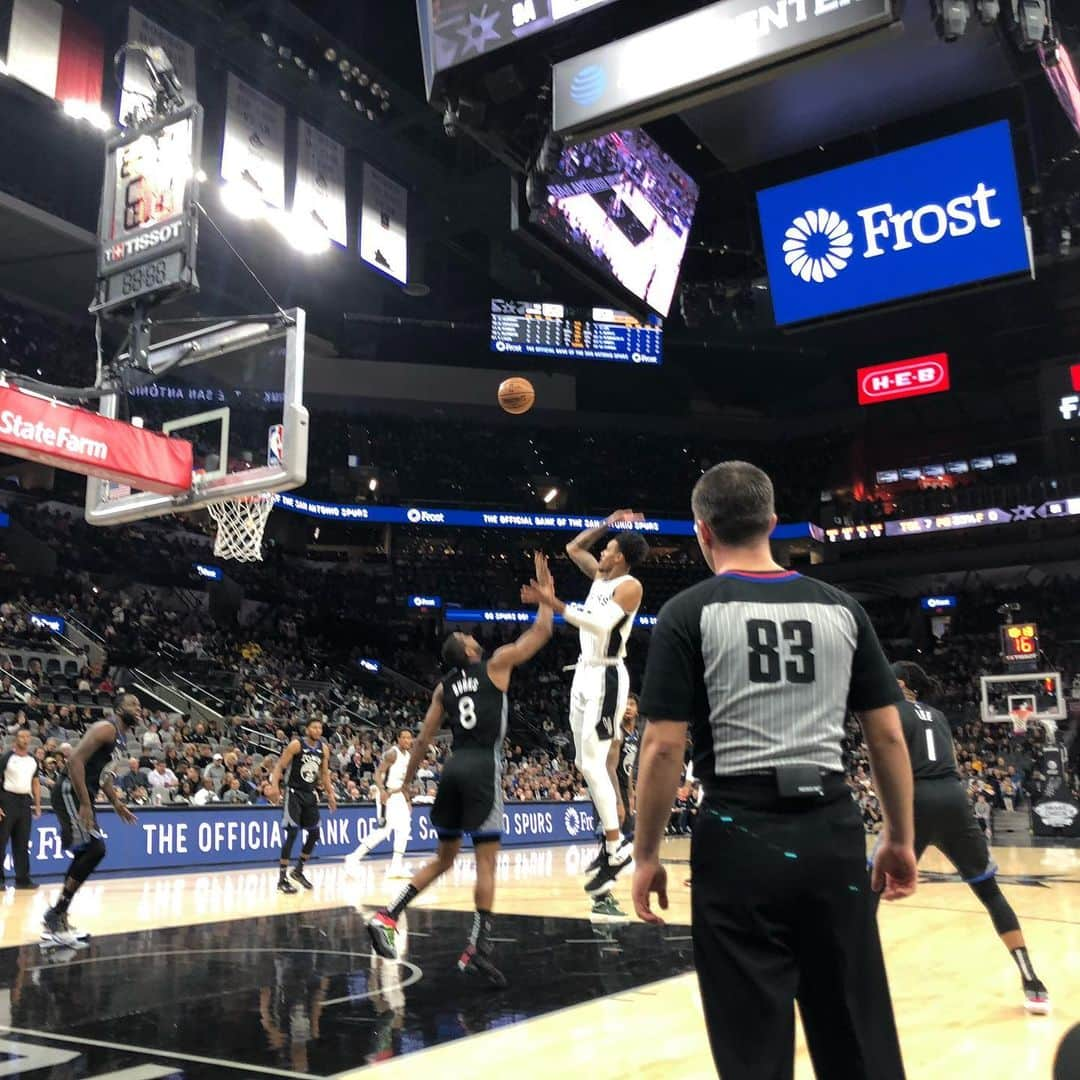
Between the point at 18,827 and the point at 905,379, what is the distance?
26899 millimetres

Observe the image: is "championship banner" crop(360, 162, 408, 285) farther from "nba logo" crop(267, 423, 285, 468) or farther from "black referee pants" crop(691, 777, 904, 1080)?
"black referee pants" crop(691, 777, 904, 1080)

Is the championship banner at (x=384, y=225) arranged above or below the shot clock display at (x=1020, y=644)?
above

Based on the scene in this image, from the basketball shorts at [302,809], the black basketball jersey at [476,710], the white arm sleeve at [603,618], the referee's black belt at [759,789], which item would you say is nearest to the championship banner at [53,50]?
the basketball shorts at [302,809]

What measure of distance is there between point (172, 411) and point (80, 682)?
12246 millimetres

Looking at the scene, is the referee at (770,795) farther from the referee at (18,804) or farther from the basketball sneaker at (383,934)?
the referee at (18,804)

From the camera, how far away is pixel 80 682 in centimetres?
2100

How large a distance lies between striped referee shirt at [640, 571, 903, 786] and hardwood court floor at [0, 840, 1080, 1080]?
214cm

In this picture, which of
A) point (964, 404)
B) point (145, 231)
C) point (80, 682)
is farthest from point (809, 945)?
point (964, 404)

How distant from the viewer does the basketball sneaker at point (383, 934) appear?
20.5 ft

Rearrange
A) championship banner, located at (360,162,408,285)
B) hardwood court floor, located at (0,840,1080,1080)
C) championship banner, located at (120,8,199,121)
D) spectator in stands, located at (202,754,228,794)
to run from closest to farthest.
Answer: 1. hardwood court floor, located at (0,840,1080,1080)
2. championship banner, located at (120,8,199,121)
3. spectator in stands, located at (202,754,228,794)
4. championship banner, located at (360,162,408,285)

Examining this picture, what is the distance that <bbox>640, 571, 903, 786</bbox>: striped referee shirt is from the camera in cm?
250

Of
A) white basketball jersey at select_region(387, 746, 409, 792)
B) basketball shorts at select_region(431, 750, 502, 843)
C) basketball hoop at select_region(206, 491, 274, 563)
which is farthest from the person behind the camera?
Answer: white basketball jersey at select_region(387, 746, 409, 792)

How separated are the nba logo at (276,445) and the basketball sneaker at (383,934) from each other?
4.43 m

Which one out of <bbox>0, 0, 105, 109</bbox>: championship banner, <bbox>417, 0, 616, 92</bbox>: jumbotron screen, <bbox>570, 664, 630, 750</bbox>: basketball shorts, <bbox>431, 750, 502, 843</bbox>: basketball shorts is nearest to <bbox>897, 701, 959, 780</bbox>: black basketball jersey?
<bbox>431, 750, 502, 843</bbox>: basketball shorts
